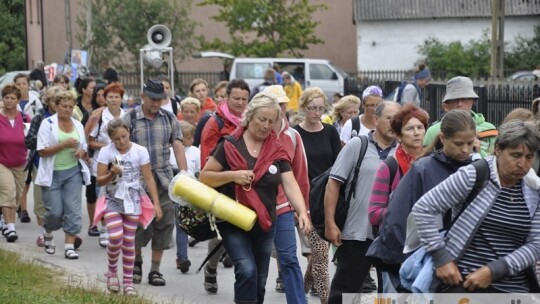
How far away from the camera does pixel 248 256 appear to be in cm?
780

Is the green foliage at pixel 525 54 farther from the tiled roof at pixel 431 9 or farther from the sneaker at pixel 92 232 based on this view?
the sneaker at pixel 92 232

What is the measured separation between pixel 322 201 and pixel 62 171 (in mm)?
5015

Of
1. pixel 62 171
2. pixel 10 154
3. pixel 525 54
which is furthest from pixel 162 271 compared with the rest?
pixel 525 54

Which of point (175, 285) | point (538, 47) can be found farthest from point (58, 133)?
point (538, 47)

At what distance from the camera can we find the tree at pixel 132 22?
45719 millimetres

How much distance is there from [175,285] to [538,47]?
3810 cm

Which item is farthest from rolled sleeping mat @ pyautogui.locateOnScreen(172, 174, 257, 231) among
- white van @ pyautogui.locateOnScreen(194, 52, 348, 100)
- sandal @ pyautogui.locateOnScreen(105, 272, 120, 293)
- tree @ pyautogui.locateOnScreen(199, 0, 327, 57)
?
tree @ pyautogui.locateOnScreen(199, 0, 327, 57)

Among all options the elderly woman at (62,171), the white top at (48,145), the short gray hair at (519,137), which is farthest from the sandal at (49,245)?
the short gray hair at (519,137)

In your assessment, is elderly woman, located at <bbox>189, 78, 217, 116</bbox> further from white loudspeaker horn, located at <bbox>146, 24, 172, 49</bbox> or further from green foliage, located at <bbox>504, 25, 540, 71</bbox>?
green foliage, located at <bbox>504, 25, 540, 71</bbox>

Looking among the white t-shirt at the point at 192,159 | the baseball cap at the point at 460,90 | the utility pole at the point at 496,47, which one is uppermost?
the utility pole at the point at 496,47

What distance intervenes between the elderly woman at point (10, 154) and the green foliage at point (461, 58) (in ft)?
106

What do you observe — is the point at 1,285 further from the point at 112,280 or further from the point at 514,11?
the point at 514,11

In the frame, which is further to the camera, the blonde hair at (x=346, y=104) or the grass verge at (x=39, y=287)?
the blonde hair at (x=346, y=104)

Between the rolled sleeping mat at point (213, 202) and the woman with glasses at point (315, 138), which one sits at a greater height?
the woman with glasses at point (315, 138)
